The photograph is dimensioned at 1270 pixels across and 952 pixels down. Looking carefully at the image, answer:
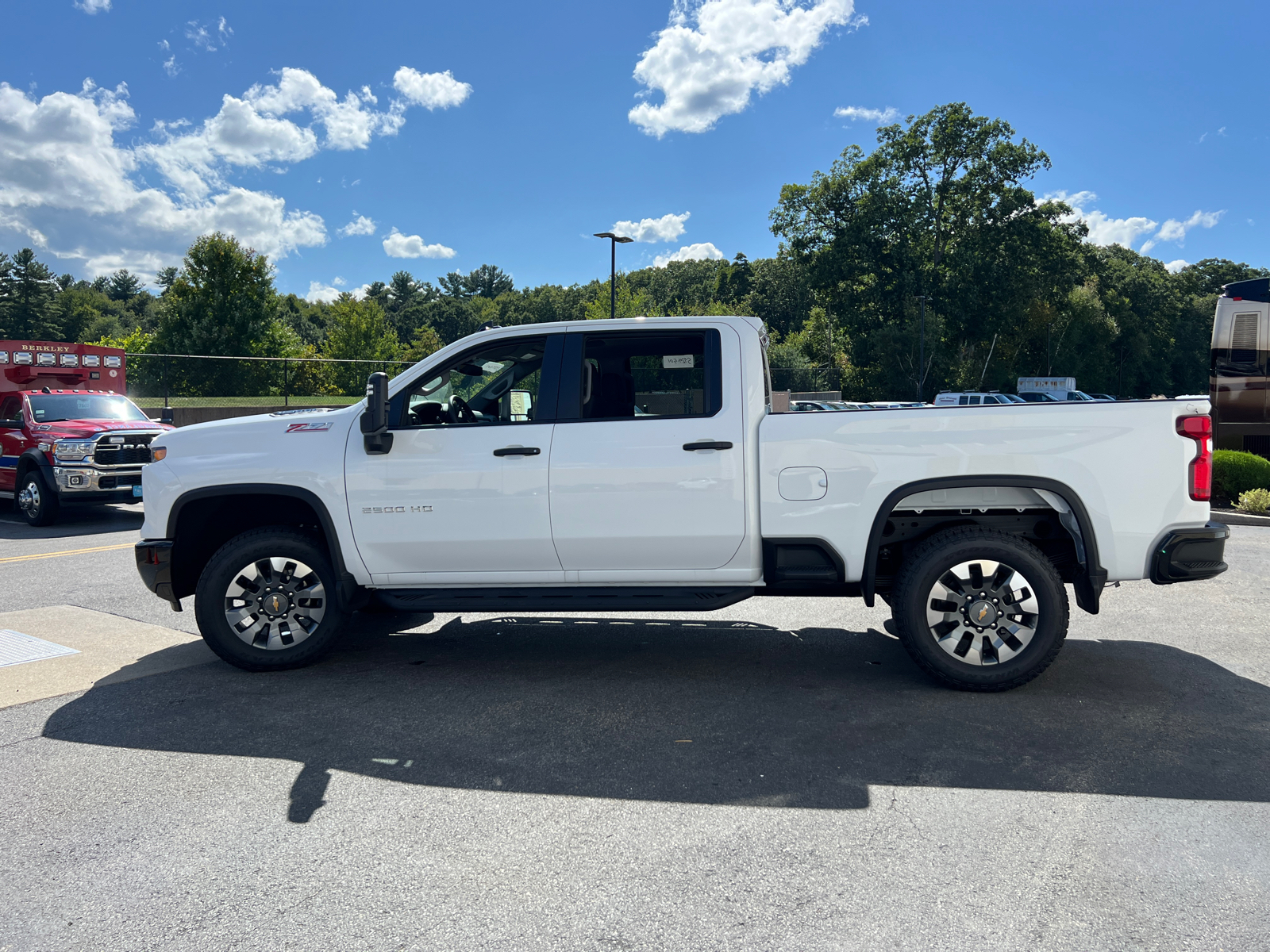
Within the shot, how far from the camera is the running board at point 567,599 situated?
16.6 feet

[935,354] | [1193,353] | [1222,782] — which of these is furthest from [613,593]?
[1193,353]

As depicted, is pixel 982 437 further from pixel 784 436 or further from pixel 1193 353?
pixel 1193 353

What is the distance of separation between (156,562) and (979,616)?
4.85 m

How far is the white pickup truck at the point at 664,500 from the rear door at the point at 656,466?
12 mm

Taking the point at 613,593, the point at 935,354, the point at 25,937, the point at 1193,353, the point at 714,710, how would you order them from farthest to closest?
the point at 1193,353 → the point at 935,354 → the point at 613,593 → the point at 714,710 → the point at 25,937

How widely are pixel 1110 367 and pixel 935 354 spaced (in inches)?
954

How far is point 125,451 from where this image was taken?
1312 centimetres

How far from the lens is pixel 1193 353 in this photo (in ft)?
278

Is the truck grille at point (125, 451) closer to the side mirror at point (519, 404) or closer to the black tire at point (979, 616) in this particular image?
the side mirror at point (519, 404)

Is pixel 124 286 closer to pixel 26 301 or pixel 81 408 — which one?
pixel 26 301

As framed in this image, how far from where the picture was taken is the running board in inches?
200

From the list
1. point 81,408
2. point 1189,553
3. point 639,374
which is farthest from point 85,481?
point 1189,553

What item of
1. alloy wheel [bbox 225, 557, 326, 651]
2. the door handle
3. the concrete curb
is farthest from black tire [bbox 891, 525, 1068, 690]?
the concrete curb

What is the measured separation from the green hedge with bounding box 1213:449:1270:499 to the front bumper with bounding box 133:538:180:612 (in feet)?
44.9
